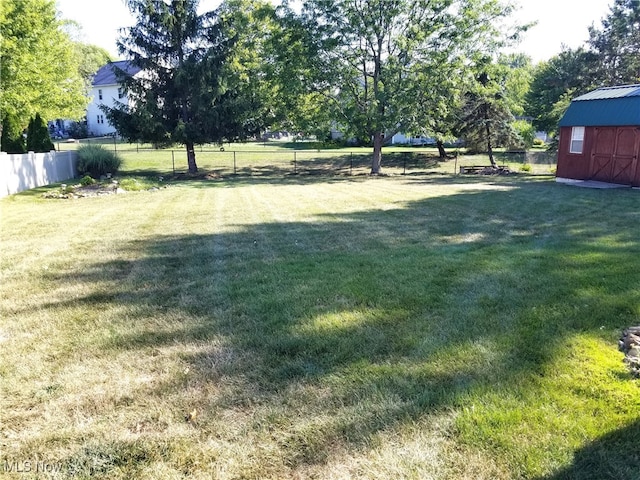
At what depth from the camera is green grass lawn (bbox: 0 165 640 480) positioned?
7.63ft

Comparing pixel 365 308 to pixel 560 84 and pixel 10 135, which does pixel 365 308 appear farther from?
pixel 560 84

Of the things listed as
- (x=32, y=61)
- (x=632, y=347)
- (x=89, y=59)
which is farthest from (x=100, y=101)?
(x=632, y=347)

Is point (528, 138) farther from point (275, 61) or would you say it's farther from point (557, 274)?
point (557, 274)

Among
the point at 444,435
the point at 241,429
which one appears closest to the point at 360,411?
the point at 444,435

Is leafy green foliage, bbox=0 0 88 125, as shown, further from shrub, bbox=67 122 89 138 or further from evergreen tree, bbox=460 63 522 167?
shrub, bbox=67 122 89 138

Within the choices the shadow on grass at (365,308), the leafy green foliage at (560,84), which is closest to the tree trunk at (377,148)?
the leafy green foliage at (560,84)

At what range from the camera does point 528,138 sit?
120 feet

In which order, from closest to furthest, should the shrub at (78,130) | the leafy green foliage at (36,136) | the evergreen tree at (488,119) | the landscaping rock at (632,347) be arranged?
the landscaping rock at (632,347)
the leafy green foliage at (36,136)
the evergreen tree at (488,119)
the shrub at (78,130)

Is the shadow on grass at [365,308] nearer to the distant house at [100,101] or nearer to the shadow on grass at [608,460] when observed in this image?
the shadow on grass at [608,460]

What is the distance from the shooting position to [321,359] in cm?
326

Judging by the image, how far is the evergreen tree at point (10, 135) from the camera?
16938 mm

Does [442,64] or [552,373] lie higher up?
[442,64]

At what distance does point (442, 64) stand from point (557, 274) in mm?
19999

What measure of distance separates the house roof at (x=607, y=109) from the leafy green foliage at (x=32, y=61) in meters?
20.4
